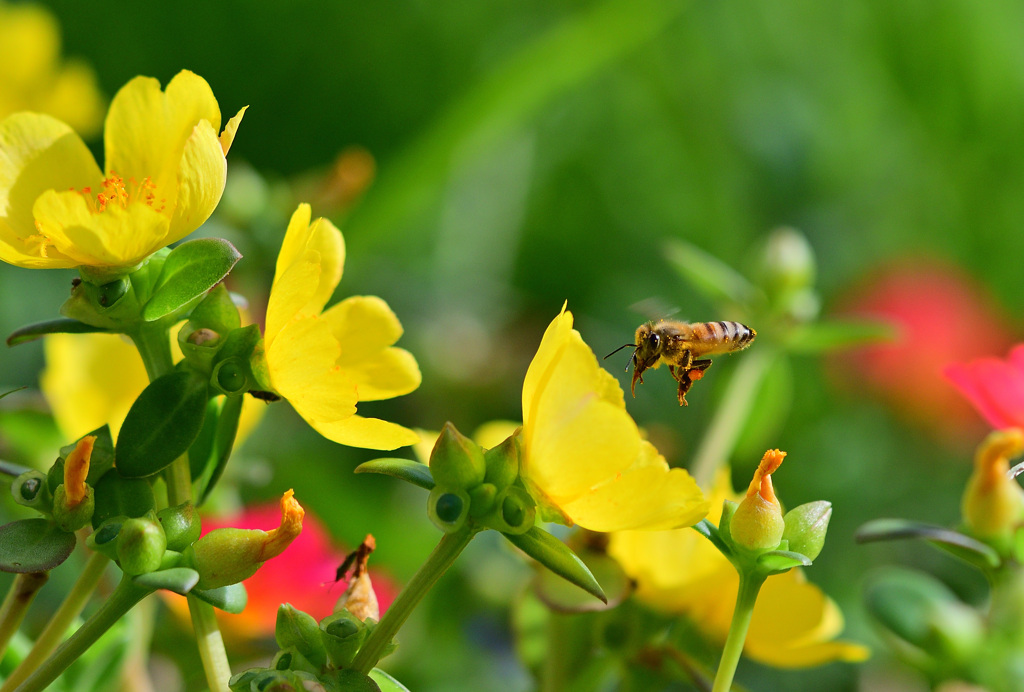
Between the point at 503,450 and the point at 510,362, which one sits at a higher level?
the point at 503,450

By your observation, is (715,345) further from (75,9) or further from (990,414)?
(75,9)

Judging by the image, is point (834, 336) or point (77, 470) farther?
point (834, 336)

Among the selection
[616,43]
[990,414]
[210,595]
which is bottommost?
[210,595]

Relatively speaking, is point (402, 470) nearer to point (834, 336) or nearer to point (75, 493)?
point (75, 493)

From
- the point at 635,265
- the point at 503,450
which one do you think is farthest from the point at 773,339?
the point at 635,265

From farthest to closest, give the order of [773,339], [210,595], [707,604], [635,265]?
[635,265] < [773,339] < [707,604] < [210,595]

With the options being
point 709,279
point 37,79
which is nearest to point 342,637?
point 709,279
